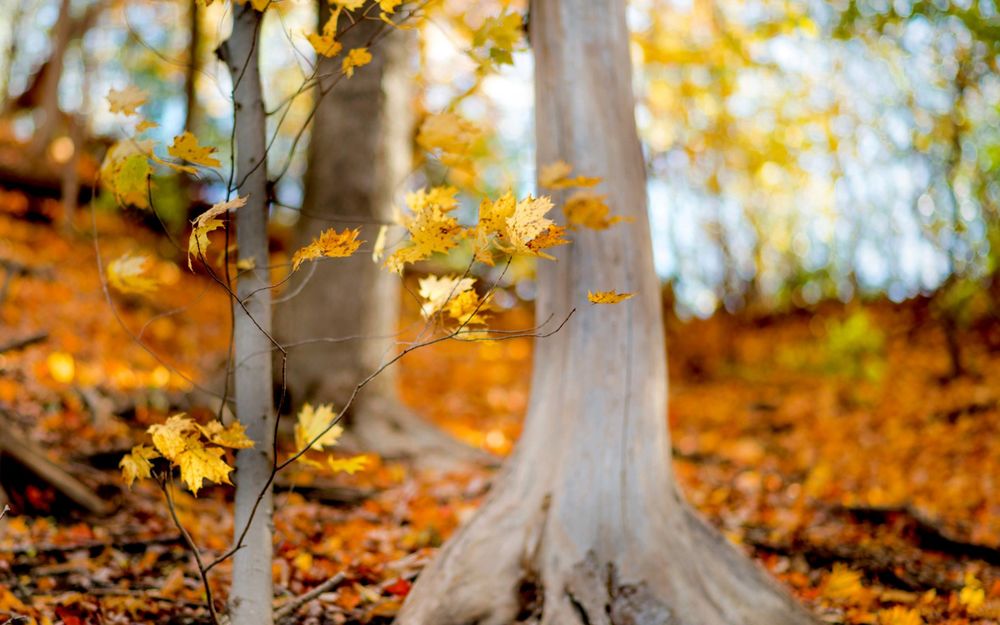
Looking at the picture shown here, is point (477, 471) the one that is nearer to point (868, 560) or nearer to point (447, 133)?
point (868, 560)

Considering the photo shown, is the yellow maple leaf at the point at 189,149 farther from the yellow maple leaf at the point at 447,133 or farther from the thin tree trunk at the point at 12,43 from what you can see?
the thin tree trunk at the point at 12,43

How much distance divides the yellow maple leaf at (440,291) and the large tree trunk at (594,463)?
0.75 m

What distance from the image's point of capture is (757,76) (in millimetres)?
8086

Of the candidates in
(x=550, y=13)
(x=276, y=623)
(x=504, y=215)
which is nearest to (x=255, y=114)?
(x=504, y=215)

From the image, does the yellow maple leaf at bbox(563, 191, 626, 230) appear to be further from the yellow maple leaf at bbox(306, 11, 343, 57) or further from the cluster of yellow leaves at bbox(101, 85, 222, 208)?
the cluster of yellow leaves at bbox(101, 85, 222, 208)

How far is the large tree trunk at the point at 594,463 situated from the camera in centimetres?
239

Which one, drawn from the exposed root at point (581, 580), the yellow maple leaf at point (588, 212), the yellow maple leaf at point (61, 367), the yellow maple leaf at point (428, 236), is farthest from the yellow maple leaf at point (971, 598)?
the yellow maple leaf at point (61, 367)

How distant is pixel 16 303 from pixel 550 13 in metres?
6.13

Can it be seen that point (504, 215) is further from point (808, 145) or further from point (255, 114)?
point (808, 145)

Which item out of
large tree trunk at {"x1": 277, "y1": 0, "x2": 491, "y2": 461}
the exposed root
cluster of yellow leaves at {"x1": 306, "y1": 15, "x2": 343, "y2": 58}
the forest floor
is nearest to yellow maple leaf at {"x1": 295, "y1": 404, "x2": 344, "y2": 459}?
the forest floor

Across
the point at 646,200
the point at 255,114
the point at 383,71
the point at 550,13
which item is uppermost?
the point at 383,71

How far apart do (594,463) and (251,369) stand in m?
1.18

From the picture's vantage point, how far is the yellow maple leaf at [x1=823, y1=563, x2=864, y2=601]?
2920 millimetres

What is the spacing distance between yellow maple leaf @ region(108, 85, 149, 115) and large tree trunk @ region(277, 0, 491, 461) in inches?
104
